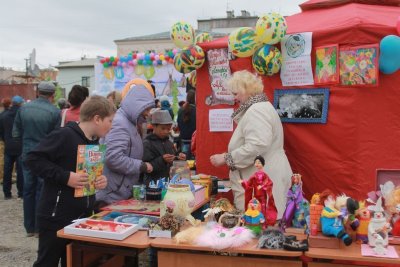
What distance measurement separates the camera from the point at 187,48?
4.24 m

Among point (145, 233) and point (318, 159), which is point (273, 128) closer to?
point (318, 159)

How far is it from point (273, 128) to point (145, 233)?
1.25 metres

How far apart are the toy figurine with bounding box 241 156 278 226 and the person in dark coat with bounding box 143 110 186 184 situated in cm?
136

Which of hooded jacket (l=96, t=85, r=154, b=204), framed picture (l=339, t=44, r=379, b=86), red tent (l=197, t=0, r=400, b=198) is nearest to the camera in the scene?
framed picture (l=339, t=44, r=379, b=86)

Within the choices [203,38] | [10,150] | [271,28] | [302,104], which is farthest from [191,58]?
[10,150]

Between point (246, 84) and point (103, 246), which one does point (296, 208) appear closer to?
point (246, 84)

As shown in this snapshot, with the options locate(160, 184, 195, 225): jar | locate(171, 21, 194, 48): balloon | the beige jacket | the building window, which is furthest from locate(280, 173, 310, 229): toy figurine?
the building window

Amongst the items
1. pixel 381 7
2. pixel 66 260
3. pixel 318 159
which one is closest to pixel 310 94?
pixel 318 159

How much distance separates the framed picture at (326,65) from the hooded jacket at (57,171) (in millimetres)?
1954

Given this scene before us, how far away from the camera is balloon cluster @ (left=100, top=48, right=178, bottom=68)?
954 centimetres

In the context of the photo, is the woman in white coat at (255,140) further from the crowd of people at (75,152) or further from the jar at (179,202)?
the crowd of people at (75,152)

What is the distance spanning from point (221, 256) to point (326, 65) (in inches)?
72.8

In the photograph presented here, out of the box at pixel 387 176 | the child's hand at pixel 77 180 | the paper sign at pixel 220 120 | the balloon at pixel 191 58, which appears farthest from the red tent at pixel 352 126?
the child's hand at pixel 77 180

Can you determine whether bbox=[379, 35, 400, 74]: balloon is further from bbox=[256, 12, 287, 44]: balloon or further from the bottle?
the bottle
